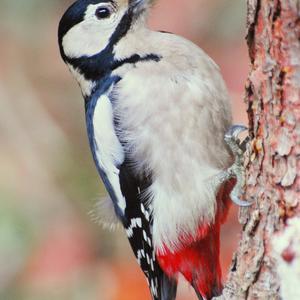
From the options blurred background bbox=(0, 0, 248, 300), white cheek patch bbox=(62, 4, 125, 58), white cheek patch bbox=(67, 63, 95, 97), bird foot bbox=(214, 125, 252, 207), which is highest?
white cheek patch bbox=(62, 4, 125, 58)

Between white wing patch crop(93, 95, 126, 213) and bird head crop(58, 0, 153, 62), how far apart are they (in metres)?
0.18

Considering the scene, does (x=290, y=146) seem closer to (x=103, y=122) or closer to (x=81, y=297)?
(x=103, y=122)

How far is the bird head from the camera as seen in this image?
2.73m

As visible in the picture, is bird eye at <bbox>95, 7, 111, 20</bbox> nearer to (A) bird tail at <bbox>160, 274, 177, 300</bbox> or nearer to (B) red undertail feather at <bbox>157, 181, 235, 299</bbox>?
(B) red undertail feather at <bbox>157, 181, 235, 299</bbox>

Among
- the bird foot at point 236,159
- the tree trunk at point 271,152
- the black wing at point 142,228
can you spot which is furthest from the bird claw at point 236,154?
the black wing at point 142,228

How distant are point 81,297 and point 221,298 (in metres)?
1.64

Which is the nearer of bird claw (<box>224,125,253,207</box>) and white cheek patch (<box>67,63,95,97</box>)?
bird claw (<box>224,125,253,207</box>)

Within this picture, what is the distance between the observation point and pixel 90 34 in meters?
2.78

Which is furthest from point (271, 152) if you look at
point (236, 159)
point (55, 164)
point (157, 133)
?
point (55, 164)

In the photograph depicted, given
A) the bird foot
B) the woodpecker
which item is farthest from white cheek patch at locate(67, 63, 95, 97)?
the bird foot

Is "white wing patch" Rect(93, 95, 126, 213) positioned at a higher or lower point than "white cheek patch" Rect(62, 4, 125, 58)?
lower

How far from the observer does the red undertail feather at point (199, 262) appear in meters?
2.74

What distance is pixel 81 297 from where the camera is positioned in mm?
3924

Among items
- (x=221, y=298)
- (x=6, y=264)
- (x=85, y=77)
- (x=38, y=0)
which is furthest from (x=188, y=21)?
(x=221, y=298)
